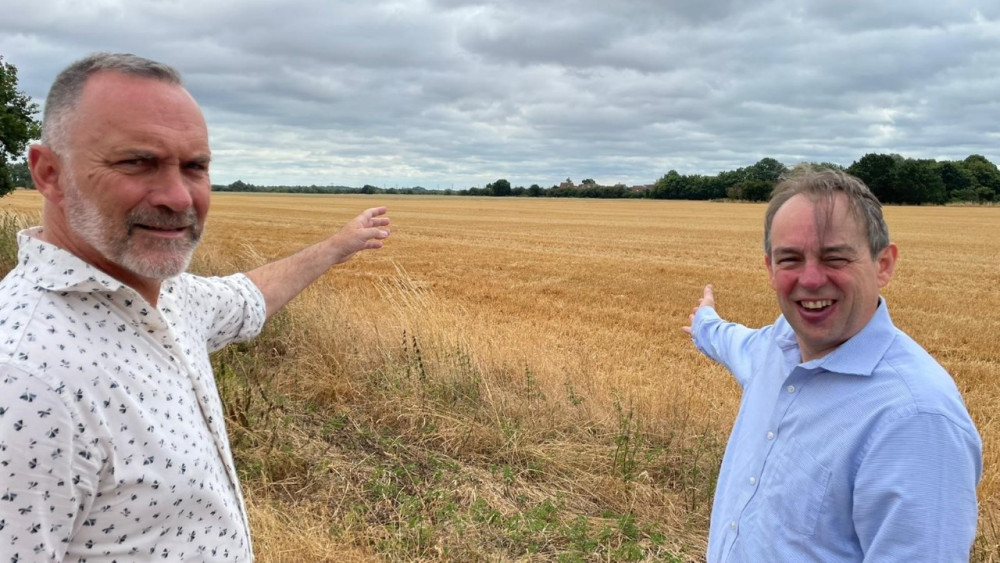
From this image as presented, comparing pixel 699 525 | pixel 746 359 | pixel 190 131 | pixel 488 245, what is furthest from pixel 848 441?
pixel 488 245

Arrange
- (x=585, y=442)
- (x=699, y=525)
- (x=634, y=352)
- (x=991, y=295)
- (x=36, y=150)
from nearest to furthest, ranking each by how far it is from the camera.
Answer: (x=36, y=150) → (x=699, y=525) → (x=585, y=442) → (x=634, y=352) → (x=991, y=295)

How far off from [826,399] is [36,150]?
2.08 meters

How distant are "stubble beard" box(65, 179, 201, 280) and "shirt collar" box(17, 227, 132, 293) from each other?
0.20 feet

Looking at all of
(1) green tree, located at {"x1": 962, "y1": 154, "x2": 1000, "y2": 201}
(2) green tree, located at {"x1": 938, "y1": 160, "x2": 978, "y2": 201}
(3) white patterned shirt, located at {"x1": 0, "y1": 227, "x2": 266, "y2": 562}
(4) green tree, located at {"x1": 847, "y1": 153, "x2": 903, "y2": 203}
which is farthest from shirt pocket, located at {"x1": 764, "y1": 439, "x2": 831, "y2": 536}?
(2) green tree, located at {"x1": 938, "y1": 160, "x2": 978, "y2": 201}

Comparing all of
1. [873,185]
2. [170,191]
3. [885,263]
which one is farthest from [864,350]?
[873,185]

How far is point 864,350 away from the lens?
5.83 ft

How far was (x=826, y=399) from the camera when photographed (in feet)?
5.98

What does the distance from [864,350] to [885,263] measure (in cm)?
35

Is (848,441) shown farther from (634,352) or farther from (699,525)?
(634,352)

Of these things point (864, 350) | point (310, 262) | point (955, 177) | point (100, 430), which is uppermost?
point (955, 177)

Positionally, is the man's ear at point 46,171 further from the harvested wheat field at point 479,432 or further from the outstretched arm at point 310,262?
the harvested wheat field at point 479,432

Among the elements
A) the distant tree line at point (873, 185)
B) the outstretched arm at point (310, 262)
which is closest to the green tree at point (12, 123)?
the outstretched arm at point (310, 262)

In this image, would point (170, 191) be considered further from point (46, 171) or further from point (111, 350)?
point (111, 350)

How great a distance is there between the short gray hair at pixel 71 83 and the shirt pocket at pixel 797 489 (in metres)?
1.90
